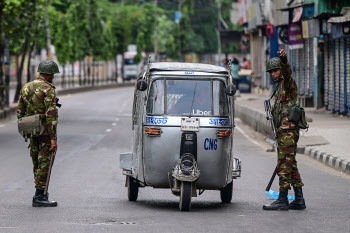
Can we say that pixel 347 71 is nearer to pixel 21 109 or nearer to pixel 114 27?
pixel 21 109

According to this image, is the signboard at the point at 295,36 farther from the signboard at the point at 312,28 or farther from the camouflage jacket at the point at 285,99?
the camouflage jacket at the point at 285,99

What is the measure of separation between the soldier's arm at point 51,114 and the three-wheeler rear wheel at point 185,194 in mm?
1734

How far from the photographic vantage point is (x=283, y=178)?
12.4 m

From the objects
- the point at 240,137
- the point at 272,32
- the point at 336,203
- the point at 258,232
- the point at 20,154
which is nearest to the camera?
the point at 258,232

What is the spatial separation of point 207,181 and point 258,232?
7.52 ft

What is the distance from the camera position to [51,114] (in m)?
12.5

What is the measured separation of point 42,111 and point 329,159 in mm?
8887

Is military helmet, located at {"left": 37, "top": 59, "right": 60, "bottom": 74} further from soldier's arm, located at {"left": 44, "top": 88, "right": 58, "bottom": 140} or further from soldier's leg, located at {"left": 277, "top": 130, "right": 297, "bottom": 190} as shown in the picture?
soldier's leg, located at {"left": 277, "top": 130, "right": 297, "bottom": 190}

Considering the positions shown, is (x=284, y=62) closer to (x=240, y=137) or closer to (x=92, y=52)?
(x=240, y=137)

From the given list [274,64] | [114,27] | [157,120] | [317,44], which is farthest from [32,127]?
[114,27]

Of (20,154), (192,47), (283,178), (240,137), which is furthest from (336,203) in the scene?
(192,47)

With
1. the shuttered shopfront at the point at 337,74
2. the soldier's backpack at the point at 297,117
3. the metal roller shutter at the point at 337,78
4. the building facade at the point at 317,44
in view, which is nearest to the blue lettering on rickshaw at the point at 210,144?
the soldier's backpack at the point at 297,117

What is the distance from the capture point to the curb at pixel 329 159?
18.8 metres

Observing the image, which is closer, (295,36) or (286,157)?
(286,157)
